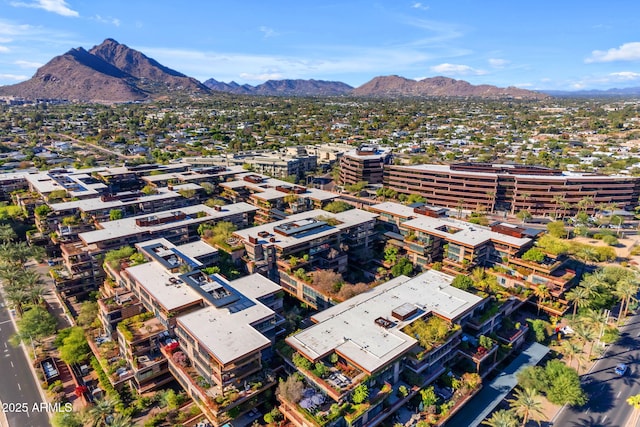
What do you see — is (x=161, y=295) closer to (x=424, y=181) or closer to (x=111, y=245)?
(x=111, y=245)

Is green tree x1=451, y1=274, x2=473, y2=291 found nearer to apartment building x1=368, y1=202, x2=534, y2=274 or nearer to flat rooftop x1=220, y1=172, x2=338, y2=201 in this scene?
apartment building x1=368, y1=202, x2=534, y2=274

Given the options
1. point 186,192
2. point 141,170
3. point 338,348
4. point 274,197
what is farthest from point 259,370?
point 141,170

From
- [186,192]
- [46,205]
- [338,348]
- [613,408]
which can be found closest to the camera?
[338,348]

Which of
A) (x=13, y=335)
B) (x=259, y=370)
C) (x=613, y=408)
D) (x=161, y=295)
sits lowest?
(x=613, y=408)

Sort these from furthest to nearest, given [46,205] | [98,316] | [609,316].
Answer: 1. [46,205]
2. [609,316]
3. [98,316]

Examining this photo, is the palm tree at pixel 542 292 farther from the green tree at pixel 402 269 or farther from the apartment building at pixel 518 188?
the apartment building at pixel 518 188

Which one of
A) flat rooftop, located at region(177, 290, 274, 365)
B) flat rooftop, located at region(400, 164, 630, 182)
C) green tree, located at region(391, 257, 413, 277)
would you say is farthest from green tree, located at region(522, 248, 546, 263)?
flat rooftop, located at region(400, 164, 630, 182)

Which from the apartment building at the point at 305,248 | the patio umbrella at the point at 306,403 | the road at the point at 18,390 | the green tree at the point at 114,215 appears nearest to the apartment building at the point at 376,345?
the patio umbrella at the point at 306,403
